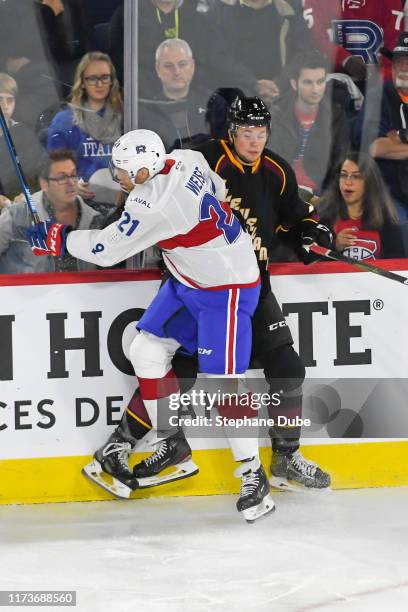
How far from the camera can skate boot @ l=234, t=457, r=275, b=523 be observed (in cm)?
346

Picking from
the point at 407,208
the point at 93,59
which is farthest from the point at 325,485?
the point at 93,59

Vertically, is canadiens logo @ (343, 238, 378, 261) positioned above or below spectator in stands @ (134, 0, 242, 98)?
below

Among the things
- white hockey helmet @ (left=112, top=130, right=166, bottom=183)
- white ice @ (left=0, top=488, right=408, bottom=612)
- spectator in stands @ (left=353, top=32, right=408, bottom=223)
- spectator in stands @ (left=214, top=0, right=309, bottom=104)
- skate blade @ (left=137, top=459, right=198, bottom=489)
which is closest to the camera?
white ice @ (left=0, top=488, right=408, bottom=612)

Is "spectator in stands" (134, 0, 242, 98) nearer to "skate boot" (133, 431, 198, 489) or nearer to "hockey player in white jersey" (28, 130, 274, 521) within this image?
"hockey player in white jersey" (28, 130, 274, 521)

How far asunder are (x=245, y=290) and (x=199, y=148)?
1.64ft

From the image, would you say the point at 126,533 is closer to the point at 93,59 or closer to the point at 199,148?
the point at 199,148

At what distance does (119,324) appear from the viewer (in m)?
3.65

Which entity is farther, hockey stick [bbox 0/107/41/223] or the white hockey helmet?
hockey stick [bbox 0/107/41/223]

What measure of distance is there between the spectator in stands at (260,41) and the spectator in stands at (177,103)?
0.12 m

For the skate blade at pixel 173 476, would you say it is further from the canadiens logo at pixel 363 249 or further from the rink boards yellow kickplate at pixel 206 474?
the canadiens logo at pixel 363 249

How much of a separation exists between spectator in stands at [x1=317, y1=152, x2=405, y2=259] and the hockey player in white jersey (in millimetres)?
489

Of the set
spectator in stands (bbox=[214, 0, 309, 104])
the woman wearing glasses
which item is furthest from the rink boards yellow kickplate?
spectator in stands (bbox=[214, 0, 309, 104])

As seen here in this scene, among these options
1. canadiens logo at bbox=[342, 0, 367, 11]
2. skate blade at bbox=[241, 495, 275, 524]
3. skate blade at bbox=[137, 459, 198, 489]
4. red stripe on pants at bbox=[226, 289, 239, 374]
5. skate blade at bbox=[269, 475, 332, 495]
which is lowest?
skate blade at bbox=[269, 475, 332, 495]

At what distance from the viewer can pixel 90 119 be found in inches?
145
